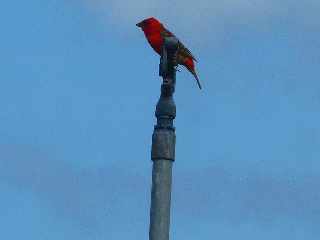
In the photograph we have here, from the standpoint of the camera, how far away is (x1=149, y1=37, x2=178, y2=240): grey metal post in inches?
201

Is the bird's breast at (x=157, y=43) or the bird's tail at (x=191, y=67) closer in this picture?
the bird's breast at (x=157, y=43)

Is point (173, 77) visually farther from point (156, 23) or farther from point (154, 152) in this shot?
point (156, 23)

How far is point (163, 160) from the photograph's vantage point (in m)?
5.27

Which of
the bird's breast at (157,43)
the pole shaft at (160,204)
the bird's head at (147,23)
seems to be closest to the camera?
the pole shaft at (160,204)

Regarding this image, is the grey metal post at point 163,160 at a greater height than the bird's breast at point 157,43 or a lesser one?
lesser

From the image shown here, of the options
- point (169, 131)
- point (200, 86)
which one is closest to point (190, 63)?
point (200, 86)

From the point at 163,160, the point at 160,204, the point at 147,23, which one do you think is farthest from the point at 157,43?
the point at 147,23

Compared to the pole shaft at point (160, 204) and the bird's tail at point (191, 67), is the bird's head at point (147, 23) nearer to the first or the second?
the bird's tail at point (191, 67)

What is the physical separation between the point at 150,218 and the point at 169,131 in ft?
2.12

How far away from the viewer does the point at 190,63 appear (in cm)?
1056

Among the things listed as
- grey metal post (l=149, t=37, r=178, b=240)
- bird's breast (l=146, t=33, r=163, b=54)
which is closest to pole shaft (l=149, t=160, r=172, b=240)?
grey metal post (l=149, t=37, r=178, b=240)

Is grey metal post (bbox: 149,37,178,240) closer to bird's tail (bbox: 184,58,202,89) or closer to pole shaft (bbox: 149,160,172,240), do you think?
pole shaft (bbox: 149,160,172,240)

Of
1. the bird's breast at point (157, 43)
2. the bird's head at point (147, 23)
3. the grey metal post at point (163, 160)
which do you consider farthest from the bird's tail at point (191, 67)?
the grey metal post at point (163, 160)

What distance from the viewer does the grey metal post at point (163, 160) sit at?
5105mm
